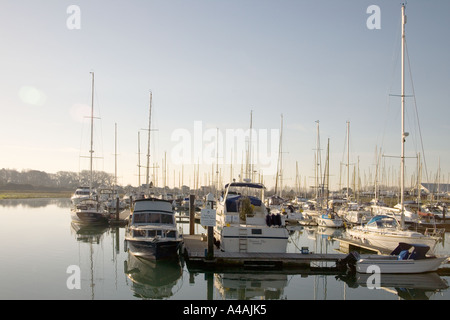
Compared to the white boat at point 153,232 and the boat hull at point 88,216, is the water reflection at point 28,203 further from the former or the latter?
the white boat at point 153,232

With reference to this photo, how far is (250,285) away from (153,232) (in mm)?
6871

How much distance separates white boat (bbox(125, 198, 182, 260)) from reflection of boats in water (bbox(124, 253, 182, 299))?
0.74 m

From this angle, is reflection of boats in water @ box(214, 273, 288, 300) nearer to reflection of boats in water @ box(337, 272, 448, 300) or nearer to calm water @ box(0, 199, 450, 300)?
calm water @ box(0, 199, 450, 300)

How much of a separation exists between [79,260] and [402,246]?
19.4 meters

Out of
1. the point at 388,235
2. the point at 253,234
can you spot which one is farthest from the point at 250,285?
A: the point at 388,235

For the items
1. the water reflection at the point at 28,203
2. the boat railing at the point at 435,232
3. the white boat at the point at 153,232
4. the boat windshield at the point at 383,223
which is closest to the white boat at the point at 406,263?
the boat railing at the point at 435,232

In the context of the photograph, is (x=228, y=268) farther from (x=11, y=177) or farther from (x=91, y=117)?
(x=11, y=177)

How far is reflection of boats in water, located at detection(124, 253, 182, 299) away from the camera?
19.8m

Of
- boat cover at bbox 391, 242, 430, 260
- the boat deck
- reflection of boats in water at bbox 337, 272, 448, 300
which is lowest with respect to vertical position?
reflection of boats in water at bbox 337, 272, 448, 300

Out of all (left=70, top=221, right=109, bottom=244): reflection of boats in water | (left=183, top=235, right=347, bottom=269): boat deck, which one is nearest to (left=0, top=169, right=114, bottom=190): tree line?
(left=70, top=221, right=109, bottom=244): reflection of boats in water

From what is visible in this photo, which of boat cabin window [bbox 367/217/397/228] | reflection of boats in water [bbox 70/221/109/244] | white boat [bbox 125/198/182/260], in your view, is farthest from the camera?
reflection of boats in water [bbox 70/221/109/244]

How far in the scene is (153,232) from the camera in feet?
80.5
